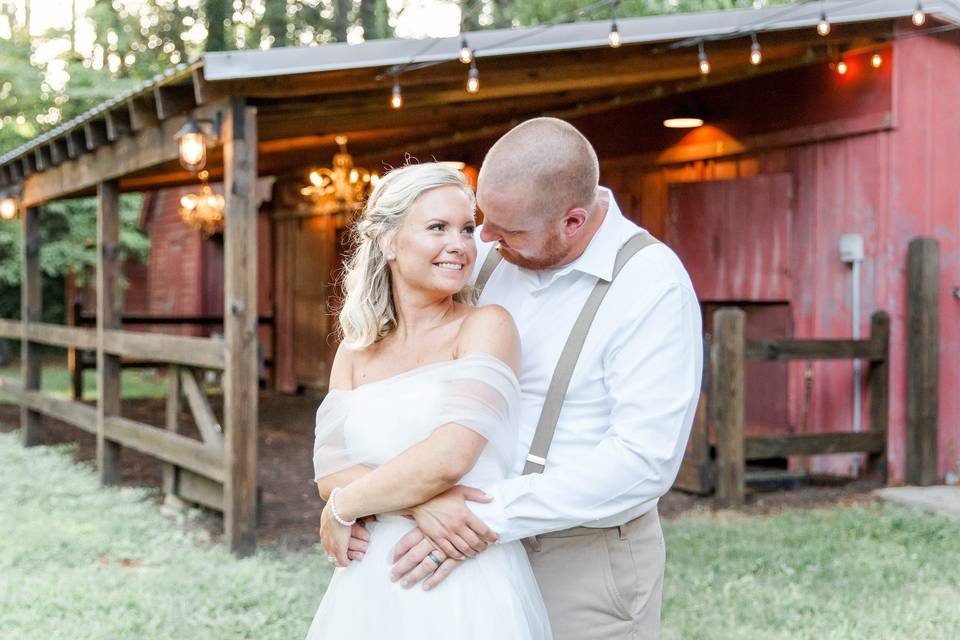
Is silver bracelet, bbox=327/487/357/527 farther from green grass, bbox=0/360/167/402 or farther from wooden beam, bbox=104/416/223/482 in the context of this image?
green grass, bbox=0/360/167/402

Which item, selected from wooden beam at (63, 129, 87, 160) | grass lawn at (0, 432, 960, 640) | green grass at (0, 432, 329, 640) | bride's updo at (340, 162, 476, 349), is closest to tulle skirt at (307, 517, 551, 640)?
bride's updo at (340, 162, 476, 349)

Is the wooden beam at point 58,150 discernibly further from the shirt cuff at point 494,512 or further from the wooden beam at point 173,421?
the shirt cuff at point 494,512

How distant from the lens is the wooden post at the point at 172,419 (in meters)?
7.33

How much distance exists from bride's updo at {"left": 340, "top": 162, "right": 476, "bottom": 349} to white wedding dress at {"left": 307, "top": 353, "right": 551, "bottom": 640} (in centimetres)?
14

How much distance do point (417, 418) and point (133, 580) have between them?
3.82 metres

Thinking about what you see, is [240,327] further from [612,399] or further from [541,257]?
[612,399]

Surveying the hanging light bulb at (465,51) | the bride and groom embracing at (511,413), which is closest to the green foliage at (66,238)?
the hanging light bulb at (465,51)

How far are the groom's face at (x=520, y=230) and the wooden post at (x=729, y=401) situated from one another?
4.82 meters

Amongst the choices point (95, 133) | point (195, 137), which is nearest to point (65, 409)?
point (95, 133)

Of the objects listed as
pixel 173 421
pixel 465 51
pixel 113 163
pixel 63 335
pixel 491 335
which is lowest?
pixel 173 421

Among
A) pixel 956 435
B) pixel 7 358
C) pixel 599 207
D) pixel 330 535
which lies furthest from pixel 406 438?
pixel 7 358

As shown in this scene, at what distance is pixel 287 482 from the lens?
8.16 meters

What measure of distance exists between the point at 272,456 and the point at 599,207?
24.8ft

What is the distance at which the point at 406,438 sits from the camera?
2135 millimetres
